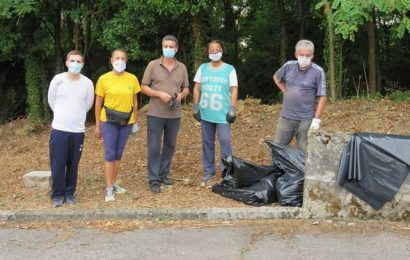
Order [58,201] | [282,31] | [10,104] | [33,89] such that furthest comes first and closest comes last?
[282,31]
[10,104]
[33,89]
[58,201]

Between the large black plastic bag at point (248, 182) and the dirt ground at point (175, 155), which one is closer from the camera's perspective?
the large black plastic bag at point (248, 182)

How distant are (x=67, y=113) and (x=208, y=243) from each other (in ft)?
7.39

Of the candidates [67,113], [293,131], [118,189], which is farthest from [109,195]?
[293,131]

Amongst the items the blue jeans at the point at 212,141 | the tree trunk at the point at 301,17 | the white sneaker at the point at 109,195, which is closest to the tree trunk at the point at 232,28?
the tree trunk at the point at 301,17

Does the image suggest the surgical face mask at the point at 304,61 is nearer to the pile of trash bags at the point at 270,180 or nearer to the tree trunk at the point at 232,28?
the pile of trash bags at the point at 270,180

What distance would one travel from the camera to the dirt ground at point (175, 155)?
20.8 ft

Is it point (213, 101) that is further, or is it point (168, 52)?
point (213, 101)

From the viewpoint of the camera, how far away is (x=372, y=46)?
17469 millimetres

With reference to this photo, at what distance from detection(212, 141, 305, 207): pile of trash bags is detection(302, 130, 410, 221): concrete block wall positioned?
1.09 ft

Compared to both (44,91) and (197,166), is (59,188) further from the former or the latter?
(44,91)

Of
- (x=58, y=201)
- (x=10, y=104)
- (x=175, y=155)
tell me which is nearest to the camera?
(x=58, y=201)

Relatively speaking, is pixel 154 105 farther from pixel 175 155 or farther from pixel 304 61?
pixel 175 155

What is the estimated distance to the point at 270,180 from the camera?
6105 mm

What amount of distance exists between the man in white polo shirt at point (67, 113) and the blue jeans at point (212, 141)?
1567mm
